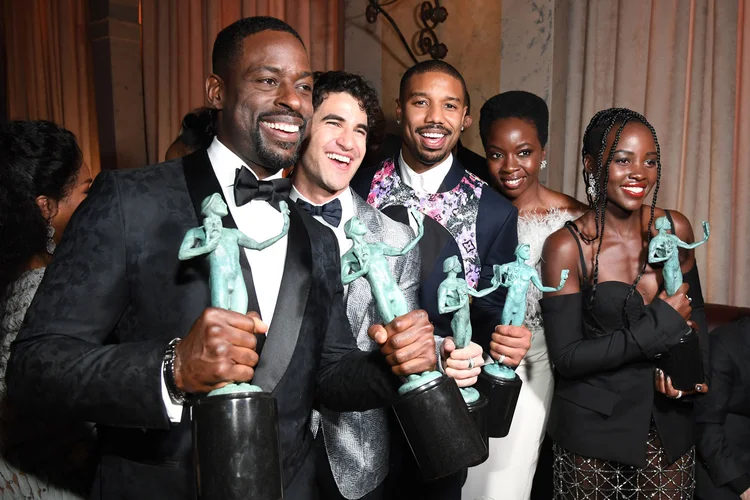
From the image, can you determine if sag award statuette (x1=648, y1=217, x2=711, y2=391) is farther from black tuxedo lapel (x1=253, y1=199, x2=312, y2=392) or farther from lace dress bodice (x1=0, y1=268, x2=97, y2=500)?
lace dress bodice (x1=0, y1=268, x2=97, y2=500)

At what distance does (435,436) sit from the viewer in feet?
4.25

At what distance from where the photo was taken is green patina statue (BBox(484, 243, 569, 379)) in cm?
→ 171

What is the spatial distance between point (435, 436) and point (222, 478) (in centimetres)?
42

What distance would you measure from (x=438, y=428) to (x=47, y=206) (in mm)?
1620

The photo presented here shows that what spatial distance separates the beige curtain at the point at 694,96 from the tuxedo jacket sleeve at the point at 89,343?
305 cm

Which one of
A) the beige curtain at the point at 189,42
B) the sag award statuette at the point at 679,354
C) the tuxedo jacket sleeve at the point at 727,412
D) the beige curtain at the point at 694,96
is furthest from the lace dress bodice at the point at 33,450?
the beige curtain at the point at 189,42

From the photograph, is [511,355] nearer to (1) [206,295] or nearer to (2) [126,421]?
(1) [206,295]

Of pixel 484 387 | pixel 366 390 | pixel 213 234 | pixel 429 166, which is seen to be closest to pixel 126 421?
pixel 213 234

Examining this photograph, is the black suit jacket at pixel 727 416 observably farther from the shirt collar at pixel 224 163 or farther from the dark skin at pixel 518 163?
the shirt collar at pixel 224 163

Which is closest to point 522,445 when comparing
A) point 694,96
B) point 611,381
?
point 611,381

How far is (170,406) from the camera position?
1226 mm

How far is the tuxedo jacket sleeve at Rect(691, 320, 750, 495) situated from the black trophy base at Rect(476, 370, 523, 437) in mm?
1153

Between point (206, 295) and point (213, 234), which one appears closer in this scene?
point (213, 234)

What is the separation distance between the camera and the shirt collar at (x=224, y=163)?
1554 mm
